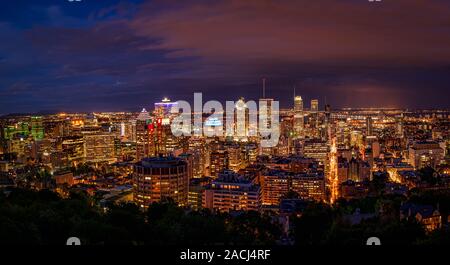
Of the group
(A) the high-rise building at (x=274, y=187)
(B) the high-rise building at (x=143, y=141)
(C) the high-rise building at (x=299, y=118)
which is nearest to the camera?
(A) the high-rise building at (x=274, y=187)

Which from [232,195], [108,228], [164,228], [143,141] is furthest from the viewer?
[143,141]

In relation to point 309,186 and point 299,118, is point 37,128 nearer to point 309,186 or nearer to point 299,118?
point 299,118

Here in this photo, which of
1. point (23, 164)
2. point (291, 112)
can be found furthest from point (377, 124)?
point (23, 164)

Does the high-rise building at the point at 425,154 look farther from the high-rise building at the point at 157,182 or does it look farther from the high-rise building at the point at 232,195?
the high-rise building at the point at 157,182

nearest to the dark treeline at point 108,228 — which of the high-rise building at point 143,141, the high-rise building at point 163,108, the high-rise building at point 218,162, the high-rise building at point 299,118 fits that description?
the high-rise building at point 218,162

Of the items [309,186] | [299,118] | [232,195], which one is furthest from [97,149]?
[299,118]

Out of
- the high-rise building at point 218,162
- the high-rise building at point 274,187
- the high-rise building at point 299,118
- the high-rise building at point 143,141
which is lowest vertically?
the high-rise building at point 274,187

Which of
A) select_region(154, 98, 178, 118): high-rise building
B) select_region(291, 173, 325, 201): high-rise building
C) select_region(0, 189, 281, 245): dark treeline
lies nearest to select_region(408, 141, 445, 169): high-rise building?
select_region(291, 173, 325, 201): high-rise building
